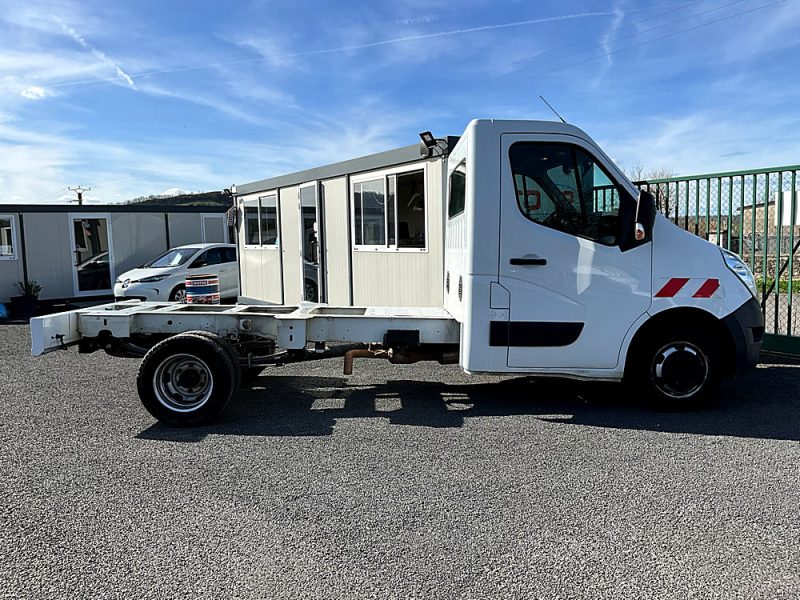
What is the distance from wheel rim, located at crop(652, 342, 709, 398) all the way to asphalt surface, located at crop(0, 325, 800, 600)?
29cm

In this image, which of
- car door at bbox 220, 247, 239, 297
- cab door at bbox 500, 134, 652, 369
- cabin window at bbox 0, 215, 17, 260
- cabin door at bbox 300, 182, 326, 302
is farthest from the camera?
cabin window at bbox 0, 215, 17, 260

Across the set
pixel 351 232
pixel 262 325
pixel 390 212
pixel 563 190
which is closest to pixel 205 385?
pixel 262 325

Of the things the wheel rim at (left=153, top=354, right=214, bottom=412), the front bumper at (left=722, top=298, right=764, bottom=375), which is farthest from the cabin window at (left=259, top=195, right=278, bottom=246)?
the front bumper at (left=722, top=298, right=764, bottom=375)

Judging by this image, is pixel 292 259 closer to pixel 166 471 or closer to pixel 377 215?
pixel 377 215

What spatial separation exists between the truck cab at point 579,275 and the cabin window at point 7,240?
1544 centimetres

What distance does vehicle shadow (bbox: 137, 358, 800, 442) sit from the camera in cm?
542

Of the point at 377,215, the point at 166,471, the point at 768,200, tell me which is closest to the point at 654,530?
the point at 166,471

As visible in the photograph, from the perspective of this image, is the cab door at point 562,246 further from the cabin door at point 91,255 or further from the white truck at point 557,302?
the cabin door at point 91,255

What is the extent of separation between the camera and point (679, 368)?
5656 millimetres

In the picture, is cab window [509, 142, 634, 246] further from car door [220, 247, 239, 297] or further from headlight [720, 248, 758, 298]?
car door [220, 247, 239, 297]

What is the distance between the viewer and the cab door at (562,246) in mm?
5457

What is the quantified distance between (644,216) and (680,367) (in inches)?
53.2

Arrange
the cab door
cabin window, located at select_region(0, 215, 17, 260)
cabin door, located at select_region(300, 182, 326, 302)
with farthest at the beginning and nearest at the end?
1. cabin window, located at select_region(0, 215, 17, 260)
2. cabin door, located at select_region(300, 182, 326, 302)
3. the cab door

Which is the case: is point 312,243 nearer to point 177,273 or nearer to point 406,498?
point 177,273
